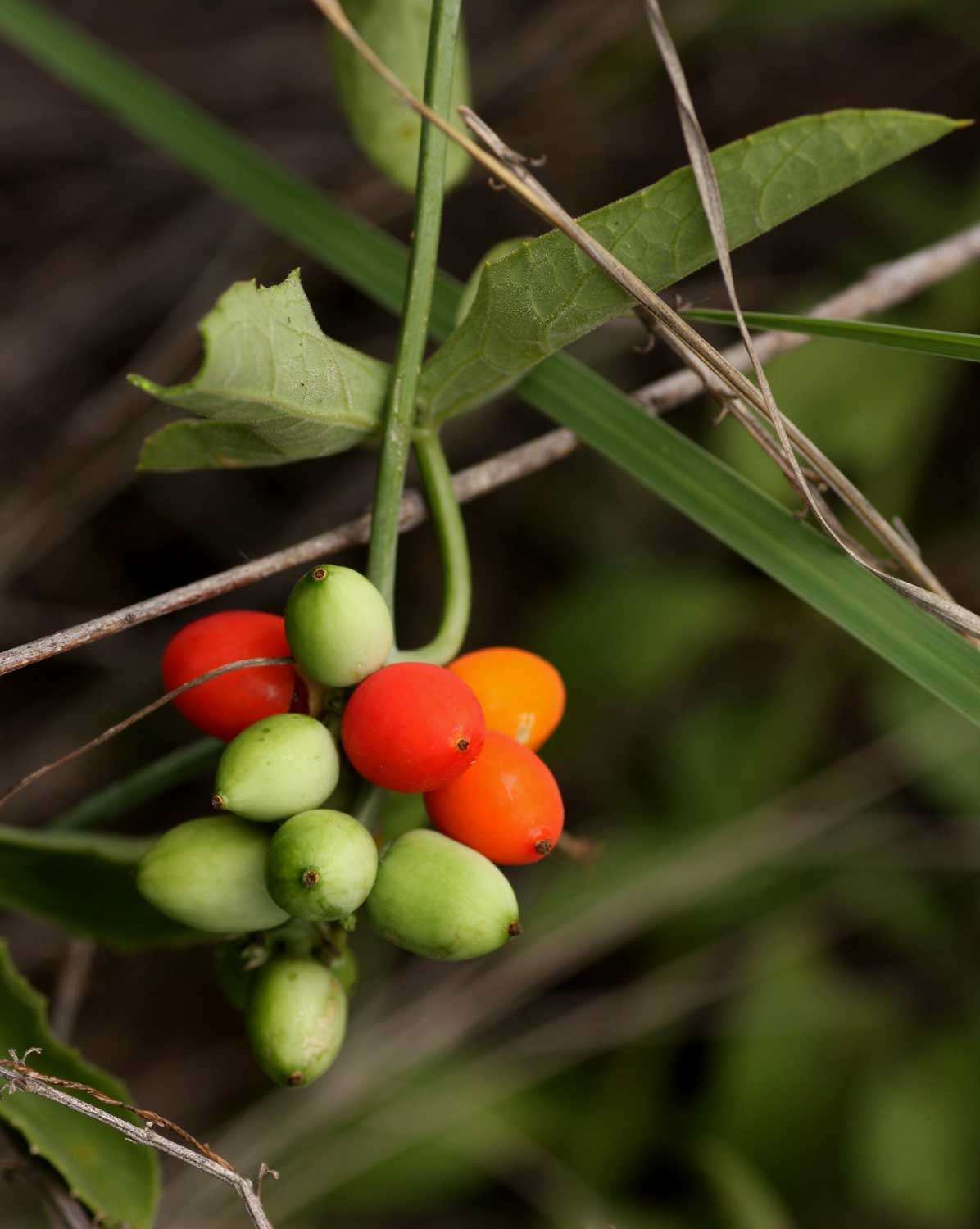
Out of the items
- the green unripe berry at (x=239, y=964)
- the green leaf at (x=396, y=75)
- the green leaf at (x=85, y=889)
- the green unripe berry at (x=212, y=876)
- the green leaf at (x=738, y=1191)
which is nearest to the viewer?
the green unripe berry at (x=212, y=876)

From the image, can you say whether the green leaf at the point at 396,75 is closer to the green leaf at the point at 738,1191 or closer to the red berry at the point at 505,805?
the red berry at the point at 505,805

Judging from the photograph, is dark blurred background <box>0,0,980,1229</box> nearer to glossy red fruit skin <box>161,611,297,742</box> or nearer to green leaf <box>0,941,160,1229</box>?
green leaf <box>0,941,160,1229</box>

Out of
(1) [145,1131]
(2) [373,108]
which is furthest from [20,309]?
(1) [145,1131]

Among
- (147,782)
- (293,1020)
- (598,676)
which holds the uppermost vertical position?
(598,676)

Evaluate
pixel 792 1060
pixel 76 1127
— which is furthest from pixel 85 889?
pixel 792 1060

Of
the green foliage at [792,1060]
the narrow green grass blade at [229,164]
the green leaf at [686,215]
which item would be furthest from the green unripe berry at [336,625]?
the green foliage at [792,1060]

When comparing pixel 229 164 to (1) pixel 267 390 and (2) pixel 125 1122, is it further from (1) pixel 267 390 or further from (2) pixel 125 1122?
(2) pixel 125 1122

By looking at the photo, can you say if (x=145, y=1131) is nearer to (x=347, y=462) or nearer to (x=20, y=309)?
(x=347, y=462)
